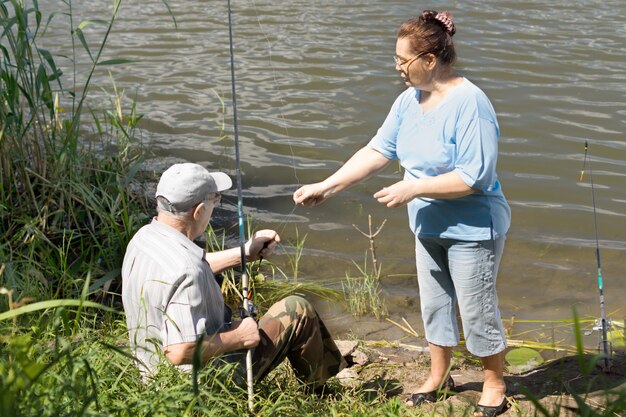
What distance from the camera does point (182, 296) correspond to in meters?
3.37

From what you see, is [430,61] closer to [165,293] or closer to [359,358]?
[165,293]

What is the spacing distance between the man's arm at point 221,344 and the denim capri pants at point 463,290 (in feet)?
3.18

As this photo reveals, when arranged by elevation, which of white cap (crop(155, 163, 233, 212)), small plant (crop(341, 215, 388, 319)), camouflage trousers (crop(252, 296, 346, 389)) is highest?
white cap (crop(155, 163, 233, 212))

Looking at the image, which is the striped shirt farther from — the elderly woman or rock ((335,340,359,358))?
rock ((335,340,359,358))

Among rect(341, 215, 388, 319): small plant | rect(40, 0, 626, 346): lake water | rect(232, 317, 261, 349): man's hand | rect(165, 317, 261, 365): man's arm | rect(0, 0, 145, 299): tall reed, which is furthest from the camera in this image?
rect(40, 0, 626, 346): lake water

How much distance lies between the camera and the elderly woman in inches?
149

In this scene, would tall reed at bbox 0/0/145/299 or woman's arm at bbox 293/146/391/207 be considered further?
tall reed at bbox 0/0/145/299

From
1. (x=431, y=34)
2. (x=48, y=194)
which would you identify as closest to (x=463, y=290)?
(x=431, y=34)

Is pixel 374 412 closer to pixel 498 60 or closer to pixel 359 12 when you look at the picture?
pixel 498 60

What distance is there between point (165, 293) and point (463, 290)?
1.32 m

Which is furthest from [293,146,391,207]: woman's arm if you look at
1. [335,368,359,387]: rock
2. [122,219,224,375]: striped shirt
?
[335,368,359,387]: rock

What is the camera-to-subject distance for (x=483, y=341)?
13.5ft

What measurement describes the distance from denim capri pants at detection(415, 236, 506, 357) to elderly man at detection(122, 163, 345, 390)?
0.69m

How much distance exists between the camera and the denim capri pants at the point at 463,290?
157 inches
